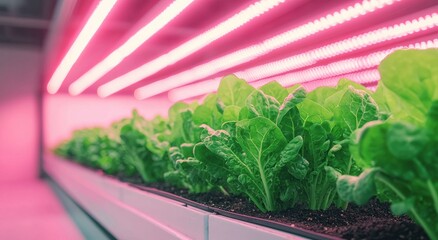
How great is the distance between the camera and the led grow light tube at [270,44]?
3113 mm

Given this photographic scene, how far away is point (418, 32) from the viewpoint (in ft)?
11.7

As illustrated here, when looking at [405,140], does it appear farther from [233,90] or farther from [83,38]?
[83,38]

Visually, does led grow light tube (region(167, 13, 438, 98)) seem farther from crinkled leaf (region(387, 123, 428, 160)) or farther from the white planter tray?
crinkled leaf (region(387, 123, 428, 160))

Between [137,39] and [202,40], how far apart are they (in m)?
0.61

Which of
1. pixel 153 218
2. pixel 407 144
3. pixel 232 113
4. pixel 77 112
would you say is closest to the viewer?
pixel 407 144

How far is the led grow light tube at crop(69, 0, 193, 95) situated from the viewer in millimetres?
3013

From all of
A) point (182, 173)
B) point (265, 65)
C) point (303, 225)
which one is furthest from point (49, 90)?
point (303, 225)

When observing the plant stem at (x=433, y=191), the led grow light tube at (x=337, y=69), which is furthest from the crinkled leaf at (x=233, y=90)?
the led grow light tube at (x=337, y=69)

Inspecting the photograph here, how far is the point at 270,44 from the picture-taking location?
434cm

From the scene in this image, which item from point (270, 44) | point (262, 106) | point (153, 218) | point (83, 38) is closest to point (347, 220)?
point (262, 106)

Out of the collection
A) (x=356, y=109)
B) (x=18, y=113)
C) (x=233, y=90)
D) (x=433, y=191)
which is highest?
(x=18, y=113)

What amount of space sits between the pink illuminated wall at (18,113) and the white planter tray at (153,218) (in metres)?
6.39

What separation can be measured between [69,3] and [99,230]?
1.87 m

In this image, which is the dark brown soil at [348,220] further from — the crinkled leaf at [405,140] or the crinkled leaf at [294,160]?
the crinkled leaf at [405,140]
